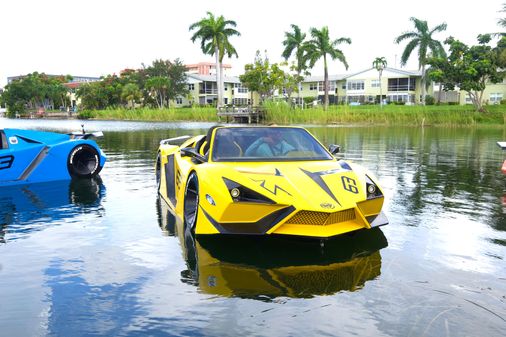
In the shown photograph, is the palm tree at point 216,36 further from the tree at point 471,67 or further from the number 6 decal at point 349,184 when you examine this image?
the number 6 decal at point 349,184

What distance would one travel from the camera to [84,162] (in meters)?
11.0

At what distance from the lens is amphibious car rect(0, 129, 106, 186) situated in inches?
372

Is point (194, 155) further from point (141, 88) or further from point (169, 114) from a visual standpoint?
point (141, 88)

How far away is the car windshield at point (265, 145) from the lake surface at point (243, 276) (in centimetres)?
114

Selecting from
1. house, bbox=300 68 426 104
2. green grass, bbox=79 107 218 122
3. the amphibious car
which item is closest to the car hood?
the amphibious car

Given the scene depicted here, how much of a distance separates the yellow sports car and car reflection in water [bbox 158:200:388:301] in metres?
0.28

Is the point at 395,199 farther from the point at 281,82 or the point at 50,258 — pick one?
the point at 281,82

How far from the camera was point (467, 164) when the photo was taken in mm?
13680

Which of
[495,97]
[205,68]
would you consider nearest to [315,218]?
[495,97]

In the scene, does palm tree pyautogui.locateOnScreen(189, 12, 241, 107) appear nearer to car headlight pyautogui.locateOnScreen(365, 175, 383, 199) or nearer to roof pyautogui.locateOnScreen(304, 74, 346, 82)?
roof pyautogui.locateOnScreen(304, 74, 346, 82)

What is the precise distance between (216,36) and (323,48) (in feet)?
46.2

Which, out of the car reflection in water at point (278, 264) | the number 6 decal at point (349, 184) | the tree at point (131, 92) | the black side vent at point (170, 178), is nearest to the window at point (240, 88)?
the tree at point (131, 92)

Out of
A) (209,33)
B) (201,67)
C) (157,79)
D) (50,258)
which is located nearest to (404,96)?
(209,33)

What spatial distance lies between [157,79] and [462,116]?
55901mm
